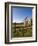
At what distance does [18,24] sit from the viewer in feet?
4.42

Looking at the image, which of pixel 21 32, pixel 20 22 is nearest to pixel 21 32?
pixel 21 32

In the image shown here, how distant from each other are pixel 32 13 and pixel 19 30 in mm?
280

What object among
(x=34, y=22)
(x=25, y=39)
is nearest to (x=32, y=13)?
(x=34, y=22)

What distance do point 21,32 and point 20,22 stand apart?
13 cm

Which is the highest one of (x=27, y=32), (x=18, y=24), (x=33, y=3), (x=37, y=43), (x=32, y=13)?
(x=33, y=3)

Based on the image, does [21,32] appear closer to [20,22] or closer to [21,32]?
[21,32]

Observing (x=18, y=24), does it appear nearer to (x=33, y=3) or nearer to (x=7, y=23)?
(x=7, y=23)

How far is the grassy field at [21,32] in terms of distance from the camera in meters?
1.33

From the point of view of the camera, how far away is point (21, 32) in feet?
4.45

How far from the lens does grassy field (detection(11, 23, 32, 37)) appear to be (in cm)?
133

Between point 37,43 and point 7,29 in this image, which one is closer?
point 7,29

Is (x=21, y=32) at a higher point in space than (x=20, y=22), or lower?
lower

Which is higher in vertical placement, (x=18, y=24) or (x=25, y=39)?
(x=18, y=24)

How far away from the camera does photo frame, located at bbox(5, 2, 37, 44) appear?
1.30m
